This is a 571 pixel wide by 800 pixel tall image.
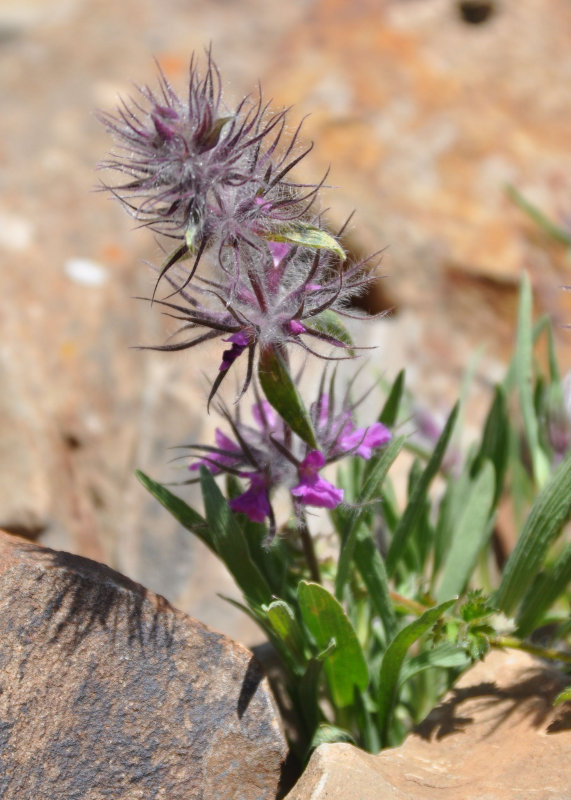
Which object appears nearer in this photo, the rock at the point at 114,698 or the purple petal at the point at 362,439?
the rock at the point at 114,698

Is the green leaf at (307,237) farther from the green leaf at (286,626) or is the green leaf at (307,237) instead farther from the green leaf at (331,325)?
the green leaf at (286,626)

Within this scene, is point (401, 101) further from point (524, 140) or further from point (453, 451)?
point (453, 451)

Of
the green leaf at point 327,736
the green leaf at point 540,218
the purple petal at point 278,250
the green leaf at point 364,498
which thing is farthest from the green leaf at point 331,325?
the green leaf at point 540,218

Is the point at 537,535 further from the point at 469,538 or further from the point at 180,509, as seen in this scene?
the point at 180,509

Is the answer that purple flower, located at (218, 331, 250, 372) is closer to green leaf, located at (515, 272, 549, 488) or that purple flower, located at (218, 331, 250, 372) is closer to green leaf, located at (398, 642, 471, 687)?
green leaf, located at (398, 642, 471, 687)

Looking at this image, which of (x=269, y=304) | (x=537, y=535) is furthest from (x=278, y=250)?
(x=537, y=535)

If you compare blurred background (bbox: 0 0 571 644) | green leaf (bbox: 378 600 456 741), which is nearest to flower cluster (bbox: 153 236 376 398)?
green leaf (bbox: 378 600 456 741)
